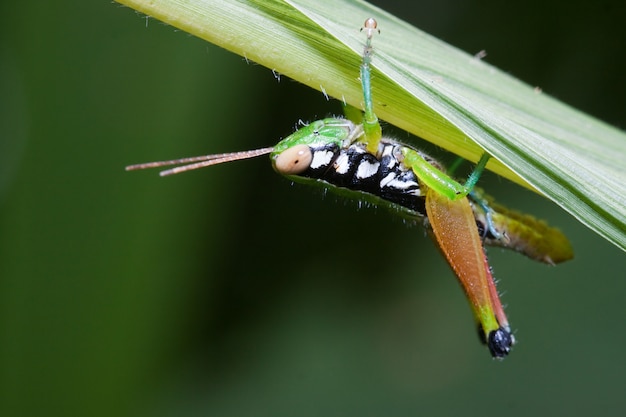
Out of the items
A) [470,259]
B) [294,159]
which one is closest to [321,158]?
[294,159]

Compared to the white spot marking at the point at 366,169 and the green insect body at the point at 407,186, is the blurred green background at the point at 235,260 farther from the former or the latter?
the white spot marking at the point at 366,169

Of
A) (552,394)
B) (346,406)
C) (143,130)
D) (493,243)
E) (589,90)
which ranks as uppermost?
(589,90)

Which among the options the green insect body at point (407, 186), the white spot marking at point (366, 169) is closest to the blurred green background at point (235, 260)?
the green insect body at point (407, 186)

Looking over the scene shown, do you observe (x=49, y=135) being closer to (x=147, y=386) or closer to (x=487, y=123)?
(x=147, y=386)

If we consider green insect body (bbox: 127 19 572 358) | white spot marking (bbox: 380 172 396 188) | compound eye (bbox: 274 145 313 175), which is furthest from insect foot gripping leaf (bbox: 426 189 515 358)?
compound eye (bbox: 274 145 313 175)

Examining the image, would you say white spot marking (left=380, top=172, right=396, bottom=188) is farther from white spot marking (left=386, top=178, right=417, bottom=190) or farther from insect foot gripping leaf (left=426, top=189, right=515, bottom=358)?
insect foot gripping leaf (left=426, top=189, right=515, bottom=358)

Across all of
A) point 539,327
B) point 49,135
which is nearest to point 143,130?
point 49,135
